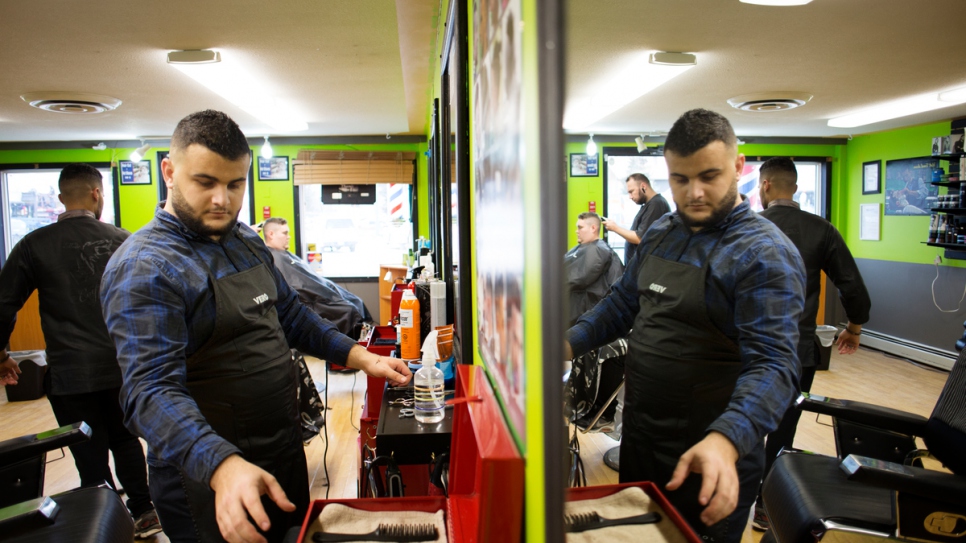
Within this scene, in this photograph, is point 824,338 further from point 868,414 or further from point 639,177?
point 639,177

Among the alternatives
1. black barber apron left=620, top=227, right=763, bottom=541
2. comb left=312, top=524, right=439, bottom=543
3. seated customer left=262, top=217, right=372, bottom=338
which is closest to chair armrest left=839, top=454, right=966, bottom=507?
black barber apron left=620, top=227, right=763, bottom=541

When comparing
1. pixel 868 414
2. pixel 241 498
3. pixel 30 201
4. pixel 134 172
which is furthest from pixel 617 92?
pixel 30 201

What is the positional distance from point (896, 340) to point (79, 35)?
4.61 metres

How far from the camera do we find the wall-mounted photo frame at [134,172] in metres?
7.48

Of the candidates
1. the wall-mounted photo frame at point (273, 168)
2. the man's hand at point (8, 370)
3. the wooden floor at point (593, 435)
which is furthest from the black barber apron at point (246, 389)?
the wall-mounted photo frame at point (273, 168)

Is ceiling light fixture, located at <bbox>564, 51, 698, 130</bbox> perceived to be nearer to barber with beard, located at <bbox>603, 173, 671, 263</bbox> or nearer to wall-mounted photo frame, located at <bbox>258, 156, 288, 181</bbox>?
barber with beard, located at <bbox>603, 173, 671, 263</bbox>

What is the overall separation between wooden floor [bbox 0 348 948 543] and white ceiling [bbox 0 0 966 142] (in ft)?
3.16

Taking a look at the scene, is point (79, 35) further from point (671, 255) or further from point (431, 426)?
point (671, 255)

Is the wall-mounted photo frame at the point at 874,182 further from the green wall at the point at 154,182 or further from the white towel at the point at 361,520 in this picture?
the green wall at the point at 154,182

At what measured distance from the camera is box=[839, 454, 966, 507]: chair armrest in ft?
4.34

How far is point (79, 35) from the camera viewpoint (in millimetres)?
3086

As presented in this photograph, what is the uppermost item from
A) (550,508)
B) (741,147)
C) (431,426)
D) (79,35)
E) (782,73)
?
(79,35)

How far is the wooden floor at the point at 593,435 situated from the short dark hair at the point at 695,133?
650mm

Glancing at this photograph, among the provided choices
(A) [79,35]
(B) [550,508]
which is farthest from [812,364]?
(A) [79,35]
